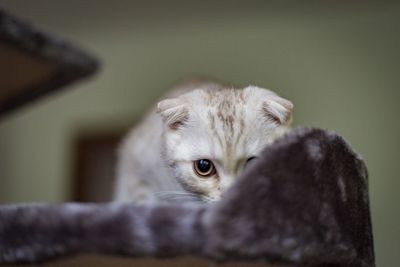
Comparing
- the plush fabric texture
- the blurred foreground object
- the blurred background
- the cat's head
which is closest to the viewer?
the plush fabric texture

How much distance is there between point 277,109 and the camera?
2.91 ft

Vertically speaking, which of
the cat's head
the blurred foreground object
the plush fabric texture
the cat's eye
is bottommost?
the plush fabric texture

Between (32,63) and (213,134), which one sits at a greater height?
(32,63)

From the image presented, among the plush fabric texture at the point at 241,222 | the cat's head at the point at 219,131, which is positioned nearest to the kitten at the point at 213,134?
the cat's head at the point at 219,131

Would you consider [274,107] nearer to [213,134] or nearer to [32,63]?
[213,134]

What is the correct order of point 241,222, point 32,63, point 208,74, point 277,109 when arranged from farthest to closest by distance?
point 208,74 → point 32,63 → point 277,109 → point 241,222

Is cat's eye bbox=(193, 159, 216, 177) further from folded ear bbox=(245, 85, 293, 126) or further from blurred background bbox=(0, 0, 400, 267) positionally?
blurred background bbox=(0, 0, 400, 267)

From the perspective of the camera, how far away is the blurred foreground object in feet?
4.35

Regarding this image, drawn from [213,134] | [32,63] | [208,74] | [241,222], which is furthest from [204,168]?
[208,74]

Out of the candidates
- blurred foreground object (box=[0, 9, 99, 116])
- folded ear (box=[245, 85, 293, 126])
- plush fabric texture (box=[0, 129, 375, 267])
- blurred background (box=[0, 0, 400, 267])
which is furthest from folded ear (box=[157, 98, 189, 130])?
blurred background (box=[0, 0, 400, 267])

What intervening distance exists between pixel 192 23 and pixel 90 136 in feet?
3.14

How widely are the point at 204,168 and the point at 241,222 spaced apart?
1.02 ft

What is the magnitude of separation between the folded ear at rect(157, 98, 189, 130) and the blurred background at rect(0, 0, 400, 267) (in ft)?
6.12

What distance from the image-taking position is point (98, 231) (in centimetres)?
63
